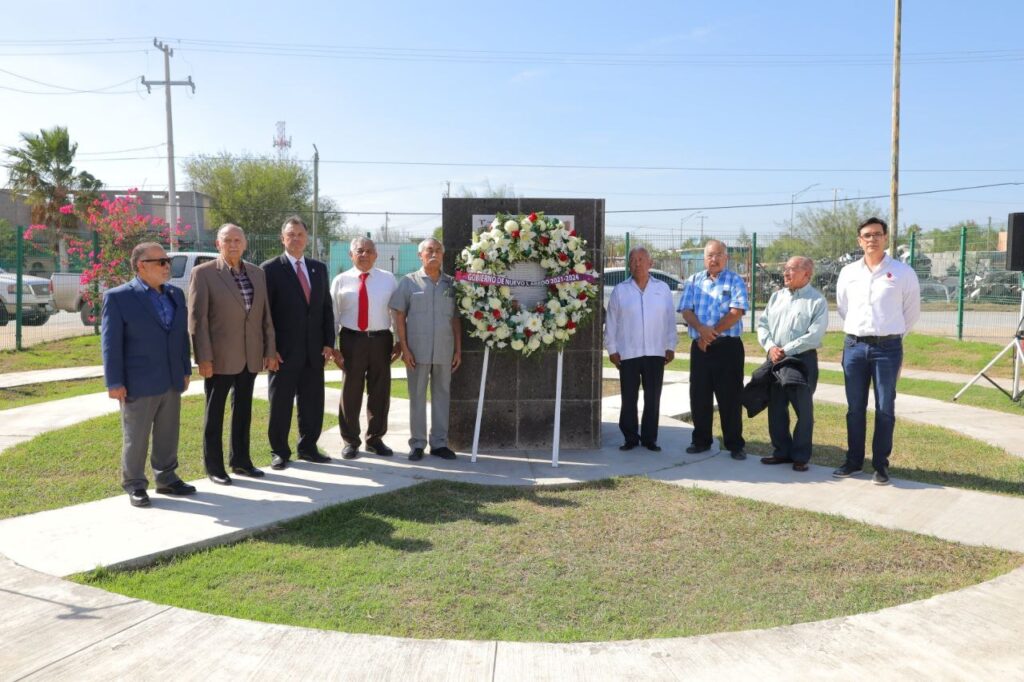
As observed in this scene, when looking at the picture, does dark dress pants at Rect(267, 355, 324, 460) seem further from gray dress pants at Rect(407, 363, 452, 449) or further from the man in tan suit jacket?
gray dress pants at Rect(407, 363, 452, 449)

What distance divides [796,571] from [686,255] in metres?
14.9

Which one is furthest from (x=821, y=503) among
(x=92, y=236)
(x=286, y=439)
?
(x=92, y=236)

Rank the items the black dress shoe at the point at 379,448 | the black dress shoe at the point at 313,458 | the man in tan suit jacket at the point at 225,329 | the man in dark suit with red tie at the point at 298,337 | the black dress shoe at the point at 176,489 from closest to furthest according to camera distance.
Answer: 1. the black dress shoe at the point at 176,489
2. the man in tan suit jacket at the point at 225,329
3. the man in dark suit with red tie at the point at 298,337
4. the black dress shoe at the point at 313,458
5. the black dress shoe at the point at 379,448

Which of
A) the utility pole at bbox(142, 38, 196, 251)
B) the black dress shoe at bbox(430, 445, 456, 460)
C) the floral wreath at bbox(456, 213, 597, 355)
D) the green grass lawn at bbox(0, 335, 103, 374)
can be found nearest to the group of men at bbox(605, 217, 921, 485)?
the floral wreath at bbox(456, 213, 597, 355)

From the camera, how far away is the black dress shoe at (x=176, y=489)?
5.71 metres

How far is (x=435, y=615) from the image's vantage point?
382cm

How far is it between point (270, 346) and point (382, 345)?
1033 millimetres

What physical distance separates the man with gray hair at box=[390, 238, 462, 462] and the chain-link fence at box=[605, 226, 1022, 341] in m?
10.1

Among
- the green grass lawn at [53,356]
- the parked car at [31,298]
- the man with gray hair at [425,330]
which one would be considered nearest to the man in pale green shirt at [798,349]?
the man with gray hair at [425,330]

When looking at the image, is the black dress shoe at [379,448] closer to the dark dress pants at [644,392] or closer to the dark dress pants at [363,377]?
the dark dress pants at [363,377]

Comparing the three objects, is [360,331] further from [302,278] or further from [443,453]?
[443,453]

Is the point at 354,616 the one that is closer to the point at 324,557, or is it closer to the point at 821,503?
the point at 324,557

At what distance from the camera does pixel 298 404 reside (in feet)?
22.2

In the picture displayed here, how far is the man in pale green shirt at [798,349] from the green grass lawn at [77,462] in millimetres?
4436
